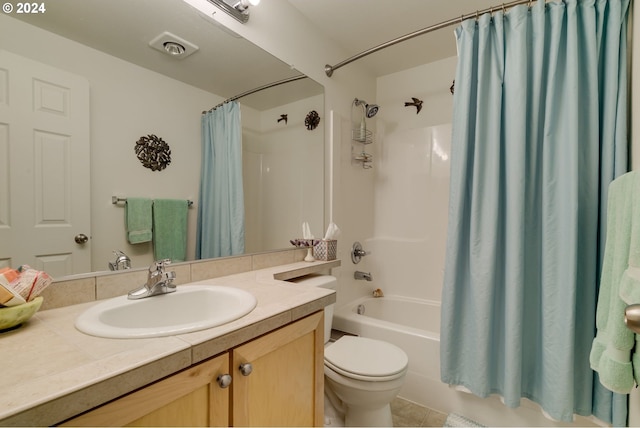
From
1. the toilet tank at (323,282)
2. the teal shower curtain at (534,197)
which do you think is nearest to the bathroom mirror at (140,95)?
the toilet tank at (323,282)

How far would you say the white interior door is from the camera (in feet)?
2.58

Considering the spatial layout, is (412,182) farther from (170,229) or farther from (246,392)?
(246,392)

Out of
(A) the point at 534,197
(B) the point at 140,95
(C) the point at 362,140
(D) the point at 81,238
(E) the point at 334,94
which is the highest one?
(E) the point at 334,94

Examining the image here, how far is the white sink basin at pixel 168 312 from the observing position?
2.09 feet

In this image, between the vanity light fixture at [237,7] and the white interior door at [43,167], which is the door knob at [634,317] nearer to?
the white interior door at [43,167]

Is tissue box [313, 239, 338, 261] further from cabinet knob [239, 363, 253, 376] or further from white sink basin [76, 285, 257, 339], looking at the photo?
cabinet knob [239, 363, 253, 376]

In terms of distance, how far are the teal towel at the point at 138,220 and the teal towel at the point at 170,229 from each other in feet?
0.09

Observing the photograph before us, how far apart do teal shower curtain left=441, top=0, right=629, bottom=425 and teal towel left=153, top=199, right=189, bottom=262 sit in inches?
51.0

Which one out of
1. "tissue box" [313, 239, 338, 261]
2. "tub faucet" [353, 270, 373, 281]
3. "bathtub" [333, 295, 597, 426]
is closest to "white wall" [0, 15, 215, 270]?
"tissue box" [313, 239, 338, 261]

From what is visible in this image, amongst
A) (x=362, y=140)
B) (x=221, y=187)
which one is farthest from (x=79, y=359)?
(x=362, y=140)

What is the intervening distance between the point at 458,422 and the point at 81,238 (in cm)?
190

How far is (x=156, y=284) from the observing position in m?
0.92

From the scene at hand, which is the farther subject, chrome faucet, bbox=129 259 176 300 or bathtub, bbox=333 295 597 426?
bathtub, bbox=333 295 597 426

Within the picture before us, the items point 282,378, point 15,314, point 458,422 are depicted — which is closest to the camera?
point 15,314
